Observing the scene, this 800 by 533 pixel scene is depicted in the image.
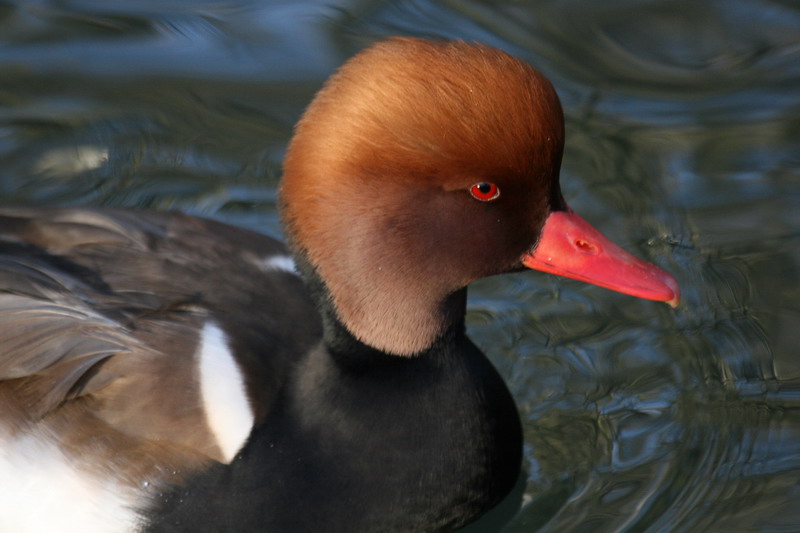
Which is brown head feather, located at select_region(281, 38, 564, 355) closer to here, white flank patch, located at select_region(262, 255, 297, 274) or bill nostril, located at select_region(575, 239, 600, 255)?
bill nostril, located at select_region(575, 239, 600, 255)

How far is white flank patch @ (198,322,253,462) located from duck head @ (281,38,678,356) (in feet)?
1.18

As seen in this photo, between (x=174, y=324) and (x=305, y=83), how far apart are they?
8.39 feet

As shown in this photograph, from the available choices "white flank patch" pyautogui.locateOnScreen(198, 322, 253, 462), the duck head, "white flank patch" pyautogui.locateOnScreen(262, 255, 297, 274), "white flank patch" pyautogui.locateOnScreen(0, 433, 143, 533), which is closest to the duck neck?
the duck head

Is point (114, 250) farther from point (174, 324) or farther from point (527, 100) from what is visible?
point (527, 100)

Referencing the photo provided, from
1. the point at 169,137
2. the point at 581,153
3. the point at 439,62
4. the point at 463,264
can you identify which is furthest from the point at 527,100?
the point at 169,137

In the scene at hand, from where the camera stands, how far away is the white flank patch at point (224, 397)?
370 centimetres

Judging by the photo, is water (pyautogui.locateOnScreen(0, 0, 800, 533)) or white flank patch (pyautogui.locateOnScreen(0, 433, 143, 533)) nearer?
white flank patch (pyautogui.locateOnScreen(0, 433, 143, 533))

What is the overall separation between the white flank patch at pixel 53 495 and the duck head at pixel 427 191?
85 centimetres

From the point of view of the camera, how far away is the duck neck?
368 centimetres

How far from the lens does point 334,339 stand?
3.81 m

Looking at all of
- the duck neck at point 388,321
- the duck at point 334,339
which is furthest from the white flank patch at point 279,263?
the duck neck at point 388,321

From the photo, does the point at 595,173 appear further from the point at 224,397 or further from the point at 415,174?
the point at 224,397

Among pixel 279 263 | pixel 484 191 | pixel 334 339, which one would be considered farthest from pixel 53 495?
pixel 484 191

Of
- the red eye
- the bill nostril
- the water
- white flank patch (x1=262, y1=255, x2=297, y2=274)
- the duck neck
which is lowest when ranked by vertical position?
the water
